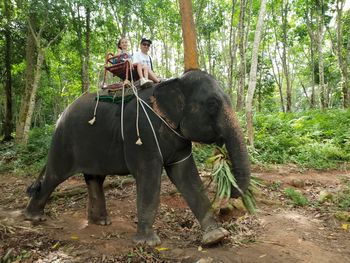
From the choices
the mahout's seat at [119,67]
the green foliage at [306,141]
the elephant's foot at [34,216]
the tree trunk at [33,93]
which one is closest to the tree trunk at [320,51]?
the green foliage at [306,141]

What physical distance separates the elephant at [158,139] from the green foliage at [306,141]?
5.50m

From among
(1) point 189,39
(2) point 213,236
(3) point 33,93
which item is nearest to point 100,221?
(2) point 213,236

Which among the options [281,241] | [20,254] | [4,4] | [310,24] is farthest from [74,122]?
[310,24]

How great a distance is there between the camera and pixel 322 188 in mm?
7789

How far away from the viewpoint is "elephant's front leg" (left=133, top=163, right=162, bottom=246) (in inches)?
181

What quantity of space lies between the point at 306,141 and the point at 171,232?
25.4ft

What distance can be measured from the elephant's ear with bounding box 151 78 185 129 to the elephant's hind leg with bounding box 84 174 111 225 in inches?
68.3

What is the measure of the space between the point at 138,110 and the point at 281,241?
250cm

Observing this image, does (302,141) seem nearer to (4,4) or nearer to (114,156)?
(114,156)

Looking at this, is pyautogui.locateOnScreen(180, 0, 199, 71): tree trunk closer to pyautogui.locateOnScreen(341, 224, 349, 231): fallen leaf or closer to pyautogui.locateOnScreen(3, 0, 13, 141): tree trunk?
pyautogui.locateOnScreen(341, 224, 349, 231): fallen leaf

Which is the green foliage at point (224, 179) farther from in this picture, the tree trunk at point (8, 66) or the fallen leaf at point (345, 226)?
the tree trunk at point (8, 66)

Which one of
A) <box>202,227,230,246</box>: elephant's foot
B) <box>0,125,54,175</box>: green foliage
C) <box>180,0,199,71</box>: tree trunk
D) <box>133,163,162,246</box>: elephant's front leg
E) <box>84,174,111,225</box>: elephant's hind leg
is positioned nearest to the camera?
<box>202,227,230,246</box>: elephant's foot

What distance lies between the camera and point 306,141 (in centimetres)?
1175

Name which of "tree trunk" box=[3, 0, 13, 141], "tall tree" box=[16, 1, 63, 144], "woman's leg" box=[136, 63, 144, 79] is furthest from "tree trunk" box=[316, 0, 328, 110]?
"tree trunk" box=[3, 0, 13, 141]
